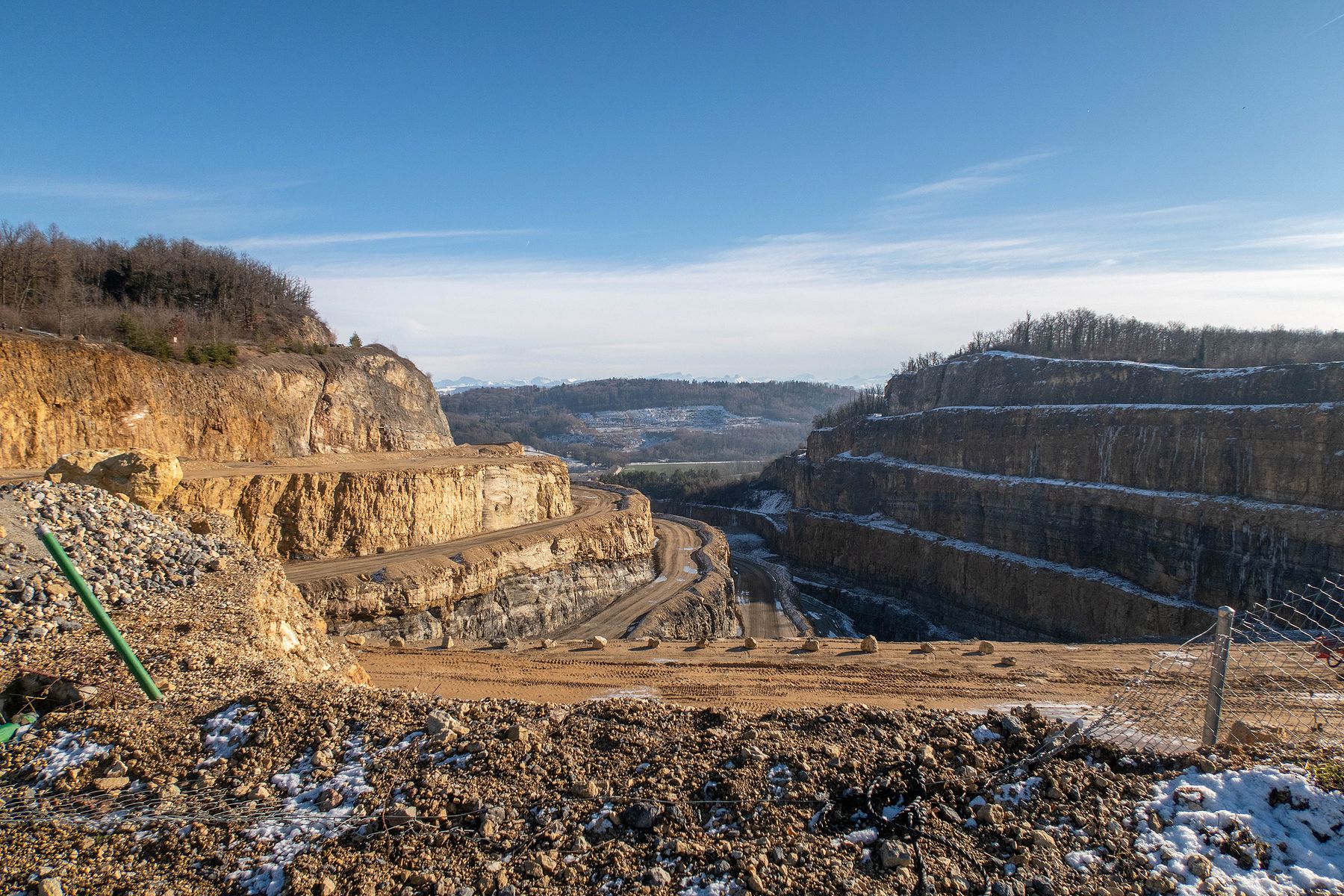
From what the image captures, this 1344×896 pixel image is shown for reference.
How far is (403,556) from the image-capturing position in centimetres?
2486

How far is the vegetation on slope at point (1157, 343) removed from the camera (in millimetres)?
40441

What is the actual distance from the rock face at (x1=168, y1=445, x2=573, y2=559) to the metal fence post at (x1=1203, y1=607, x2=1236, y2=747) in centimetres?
2356

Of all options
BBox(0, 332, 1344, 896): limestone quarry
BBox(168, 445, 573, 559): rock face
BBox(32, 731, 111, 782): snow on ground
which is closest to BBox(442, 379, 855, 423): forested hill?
BBox(168, 445, 573, 559): rock face

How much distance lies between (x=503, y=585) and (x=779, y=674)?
1684 cm

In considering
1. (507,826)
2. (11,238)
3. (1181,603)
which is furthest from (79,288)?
(1181,603)

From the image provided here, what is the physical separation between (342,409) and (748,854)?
33.5m

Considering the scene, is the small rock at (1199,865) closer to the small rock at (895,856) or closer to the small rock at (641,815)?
the small rock at (895,856)

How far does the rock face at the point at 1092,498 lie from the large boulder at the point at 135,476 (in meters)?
36.6

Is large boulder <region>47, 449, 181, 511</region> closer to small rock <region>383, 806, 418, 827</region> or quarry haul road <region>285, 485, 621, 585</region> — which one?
quarry haul road <region>285, 485, 621, 585</region>

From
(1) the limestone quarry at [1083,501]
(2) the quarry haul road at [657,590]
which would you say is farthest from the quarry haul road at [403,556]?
(1) the limestone quarry at [1083,501]

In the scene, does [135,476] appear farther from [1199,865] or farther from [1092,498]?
[1092,498]

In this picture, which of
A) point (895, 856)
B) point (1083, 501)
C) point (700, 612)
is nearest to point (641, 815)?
point (895, 856)

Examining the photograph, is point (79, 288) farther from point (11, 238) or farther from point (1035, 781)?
point (1035, 781)

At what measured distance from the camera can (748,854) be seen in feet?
Result: 15.2
